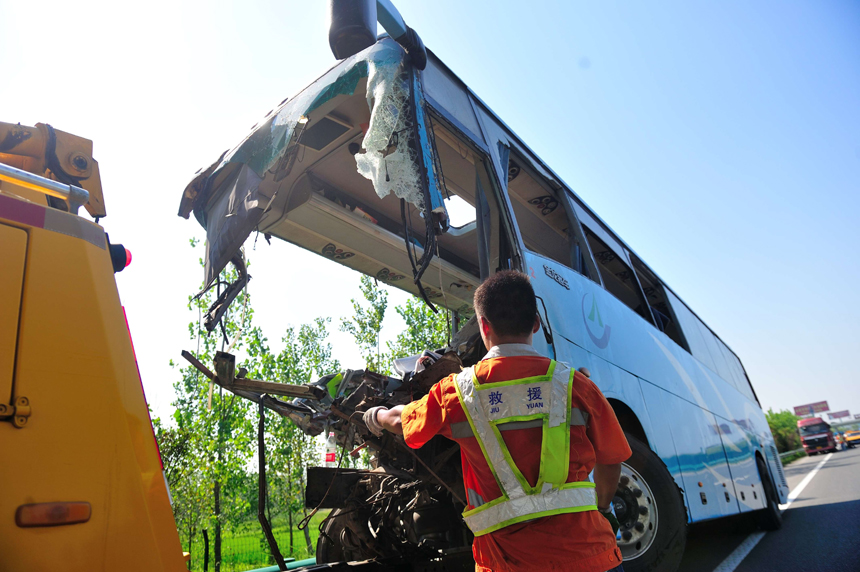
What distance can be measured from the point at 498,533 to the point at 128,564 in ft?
3.73

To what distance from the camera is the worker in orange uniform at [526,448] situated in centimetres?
169

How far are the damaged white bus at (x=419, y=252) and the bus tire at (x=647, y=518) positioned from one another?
11 mm

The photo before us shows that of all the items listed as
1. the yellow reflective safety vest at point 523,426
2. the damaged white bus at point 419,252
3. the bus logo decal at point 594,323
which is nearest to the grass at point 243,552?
the damaged white bus at point 419,252

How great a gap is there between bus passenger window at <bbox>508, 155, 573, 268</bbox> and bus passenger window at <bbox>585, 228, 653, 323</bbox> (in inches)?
16.6

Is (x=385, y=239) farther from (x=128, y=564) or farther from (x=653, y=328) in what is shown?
(x=128, y=564)

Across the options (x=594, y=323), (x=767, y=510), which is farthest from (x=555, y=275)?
(x=767, y=510)

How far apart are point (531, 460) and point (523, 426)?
0.12 meters

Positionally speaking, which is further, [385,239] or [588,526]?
[385,239]

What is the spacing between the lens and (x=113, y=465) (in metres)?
1.47

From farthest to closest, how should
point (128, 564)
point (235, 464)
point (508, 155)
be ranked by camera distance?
Result: point (235, 464)
point (508, 155)
point (128, 564)

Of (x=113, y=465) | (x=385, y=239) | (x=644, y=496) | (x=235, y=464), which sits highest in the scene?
(x=385, y=239)

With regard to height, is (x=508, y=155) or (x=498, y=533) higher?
(x=508, y=155)

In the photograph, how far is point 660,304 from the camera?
727cm

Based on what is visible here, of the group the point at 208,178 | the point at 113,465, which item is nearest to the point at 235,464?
the point at 208,178
